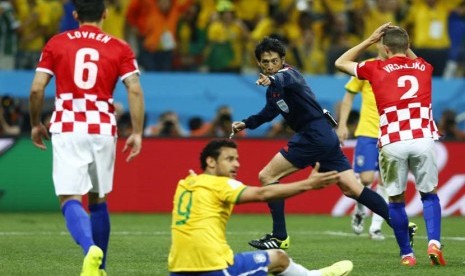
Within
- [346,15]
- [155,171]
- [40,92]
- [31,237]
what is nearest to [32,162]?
[155,171]

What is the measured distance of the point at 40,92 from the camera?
30.9ft

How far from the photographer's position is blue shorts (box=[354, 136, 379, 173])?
1452cm

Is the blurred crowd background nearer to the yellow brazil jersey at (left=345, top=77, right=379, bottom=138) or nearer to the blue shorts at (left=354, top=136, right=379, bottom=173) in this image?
the blue shorts at (left=354, top=136, right=379, bottom=173)

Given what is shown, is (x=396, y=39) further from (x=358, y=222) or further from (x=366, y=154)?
(x=358, y=222)

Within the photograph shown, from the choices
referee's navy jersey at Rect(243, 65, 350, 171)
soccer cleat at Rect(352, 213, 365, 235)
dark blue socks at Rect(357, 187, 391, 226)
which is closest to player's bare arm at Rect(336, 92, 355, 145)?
soccer cleat at Rect(352, 213, 365, 235)

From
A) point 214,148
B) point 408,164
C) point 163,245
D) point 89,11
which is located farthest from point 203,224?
point 163,245

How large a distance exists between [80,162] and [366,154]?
19.8 ft

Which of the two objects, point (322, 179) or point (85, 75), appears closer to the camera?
point (322, 179)

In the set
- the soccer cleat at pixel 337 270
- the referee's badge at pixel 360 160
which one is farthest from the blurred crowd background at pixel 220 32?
the soccer cleat at pixel 337 270

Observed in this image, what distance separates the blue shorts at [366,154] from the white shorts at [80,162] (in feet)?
18.9

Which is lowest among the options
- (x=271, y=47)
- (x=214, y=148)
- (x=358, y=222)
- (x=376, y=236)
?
(x=376, y=236)

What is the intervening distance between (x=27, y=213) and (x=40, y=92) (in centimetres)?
902

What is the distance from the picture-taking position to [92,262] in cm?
873

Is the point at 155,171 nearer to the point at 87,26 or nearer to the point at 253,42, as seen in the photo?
the point at 253,42
